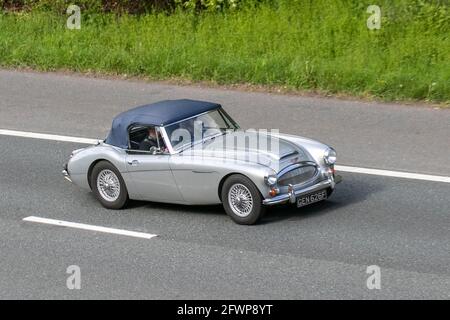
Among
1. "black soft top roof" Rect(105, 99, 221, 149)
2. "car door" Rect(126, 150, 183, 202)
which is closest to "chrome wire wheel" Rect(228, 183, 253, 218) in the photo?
"car door" Rect(126, 150, 183, 202)

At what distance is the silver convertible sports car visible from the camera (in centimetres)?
1227

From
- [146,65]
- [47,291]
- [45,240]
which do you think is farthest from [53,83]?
[47,291]

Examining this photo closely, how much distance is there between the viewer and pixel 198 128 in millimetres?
13234

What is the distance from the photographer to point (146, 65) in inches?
756

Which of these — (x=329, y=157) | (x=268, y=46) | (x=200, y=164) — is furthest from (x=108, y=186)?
(x=268, y=46)

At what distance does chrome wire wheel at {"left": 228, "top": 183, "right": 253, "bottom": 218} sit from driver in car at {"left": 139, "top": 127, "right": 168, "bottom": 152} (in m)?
1.13

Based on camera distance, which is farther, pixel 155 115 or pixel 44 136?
pixel 44 136

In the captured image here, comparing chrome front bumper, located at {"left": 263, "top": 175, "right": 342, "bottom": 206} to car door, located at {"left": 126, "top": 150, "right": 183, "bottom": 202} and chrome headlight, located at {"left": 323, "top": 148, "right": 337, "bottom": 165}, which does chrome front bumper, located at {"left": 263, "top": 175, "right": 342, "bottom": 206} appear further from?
car door, located at {"left": 126, "top": 150, "right": 183, "bottom": 202}

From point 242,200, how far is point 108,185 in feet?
6.46

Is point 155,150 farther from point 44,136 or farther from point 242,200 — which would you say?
point 44,136

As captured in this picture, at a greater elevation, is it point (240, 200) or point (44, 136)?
point (44, 136)

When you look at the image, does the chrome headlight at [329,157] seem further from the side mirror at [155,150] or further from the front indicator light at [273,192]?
the side mirror at [155,150]

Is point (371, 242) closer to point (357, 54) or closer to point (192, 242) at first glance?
point (192, 242)
